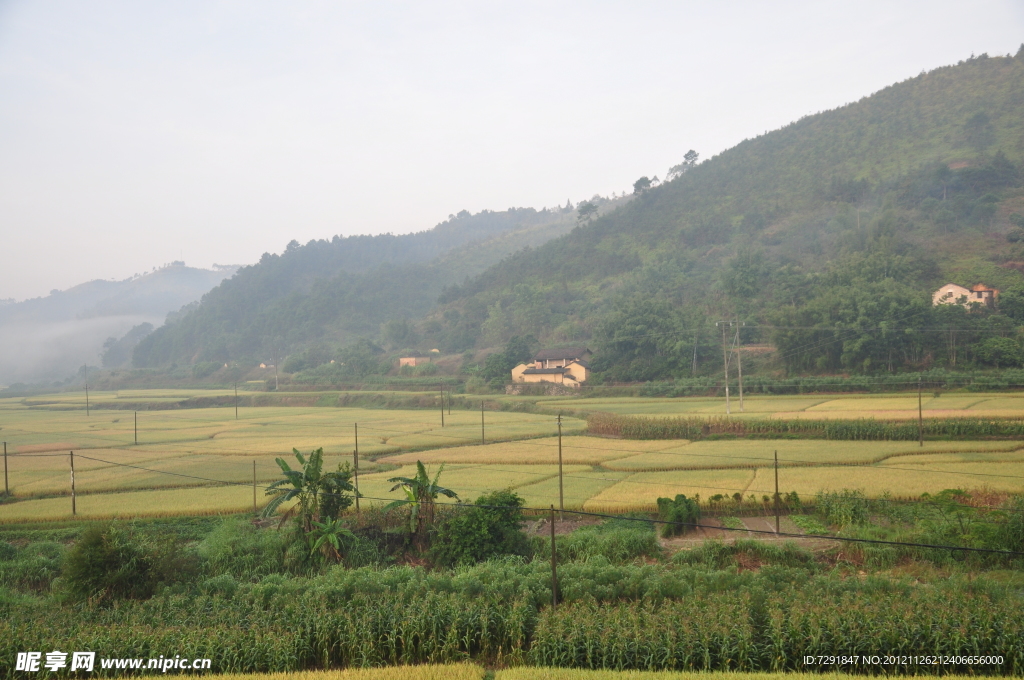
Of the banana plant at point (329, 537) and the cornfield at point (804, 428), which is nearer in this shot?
the banana plant at point (329, 537)

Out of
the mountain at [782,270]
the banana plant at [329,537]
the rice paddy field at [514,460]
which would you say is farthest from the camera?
the mountain at [782,270]

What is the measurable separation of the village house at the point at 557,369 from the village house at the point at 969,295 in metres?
25.4

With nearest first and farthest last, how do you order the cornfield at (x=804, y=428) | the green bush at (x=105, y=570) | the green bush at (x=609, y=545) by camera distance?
the green bush at (x=105, y=570) → the green bush at (x=609, y=545) → the cornfield at (x=804, y=428)

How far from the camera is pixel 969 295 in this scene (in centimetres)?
4847

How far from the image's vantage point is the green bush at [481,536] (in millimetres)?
13466

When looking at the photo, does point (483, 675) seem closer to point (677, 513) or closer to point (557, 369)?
point (677, 513)

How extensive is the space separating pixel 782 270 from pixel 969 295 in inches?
781

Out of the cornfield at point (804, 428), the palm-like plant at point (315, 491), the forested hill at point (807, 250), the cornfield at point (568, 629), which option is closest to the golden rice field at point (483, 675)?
the cornfield at point (568, 629)

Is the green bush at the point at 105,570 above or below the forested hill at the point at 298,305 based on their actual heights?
below

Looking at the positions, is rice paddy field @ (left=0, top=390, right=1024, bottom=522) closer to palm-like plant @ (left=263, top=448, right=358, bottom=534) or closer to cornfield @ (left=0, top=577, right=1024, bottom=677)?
palm-like plant @ (left=263, top=448, right=358, bottom=534)

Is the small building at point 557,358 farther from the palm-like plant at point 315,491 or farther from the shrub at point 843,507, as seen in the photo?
the palm-like plant at point 315,491

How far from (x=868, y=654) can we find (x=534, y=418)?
30799 millimetres

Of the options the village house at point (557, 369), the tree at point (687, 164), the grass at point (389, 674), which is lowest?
the grass at point (389, 674)

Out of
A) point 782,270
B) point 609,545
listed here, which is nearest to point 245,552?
point 609,545
